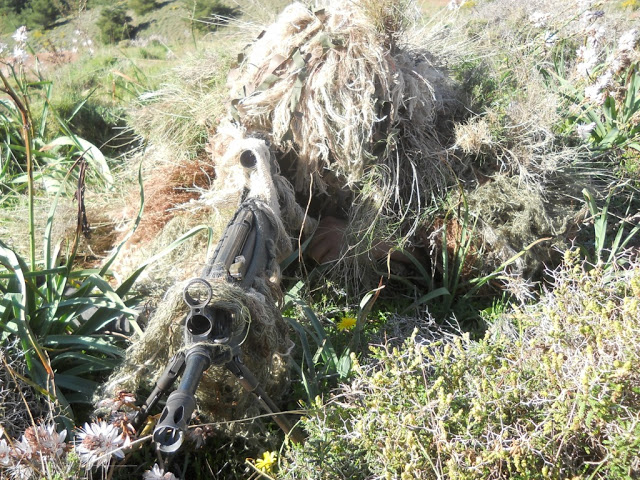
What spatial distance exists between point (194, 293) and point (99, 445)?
1.55ft

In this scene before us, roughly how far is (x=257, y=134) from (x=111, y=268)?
3.27ft

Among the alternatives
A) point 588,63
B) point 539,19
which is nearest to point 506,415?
point 588,63

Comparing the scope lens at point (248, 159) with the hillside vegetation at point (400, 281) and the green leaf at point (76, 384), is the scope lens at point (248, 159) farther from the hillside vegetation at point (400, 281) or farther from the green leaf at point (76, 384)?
the green leaf at point (76, 384)

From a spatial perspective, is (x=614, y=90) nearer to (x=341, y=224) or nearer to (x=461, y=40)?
(x=461, y=40)

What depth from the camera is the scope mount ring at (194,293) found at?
157 cm

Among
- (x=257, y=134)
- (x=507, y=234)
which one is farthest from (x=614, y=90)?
(x=257, y=134)

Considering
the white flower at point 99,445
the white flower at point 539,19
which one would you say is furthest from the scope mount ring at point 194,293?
the white flower at point 539,19

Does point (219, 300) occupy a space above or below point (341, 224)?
above

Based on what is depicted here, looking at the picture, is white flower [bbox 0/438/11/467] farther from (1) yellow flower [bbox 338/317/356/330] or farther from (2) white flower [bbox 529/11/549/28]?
(2) white flower [bbox 529/11/549/28]

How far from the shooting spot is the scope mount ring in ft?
5.16

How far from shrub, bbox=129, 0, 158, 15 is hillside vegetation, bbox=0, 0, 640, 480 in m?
7.61

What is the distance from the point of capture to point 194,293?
168cm

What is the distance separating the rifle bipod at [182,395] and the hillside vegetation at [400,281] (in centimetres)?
9

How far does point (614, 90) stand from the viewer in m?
3.82
